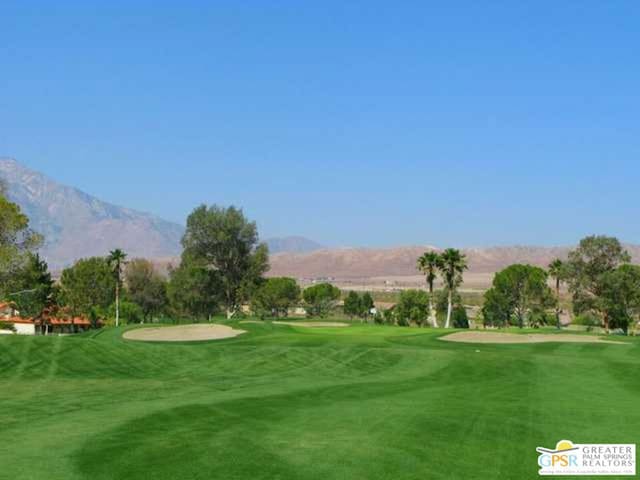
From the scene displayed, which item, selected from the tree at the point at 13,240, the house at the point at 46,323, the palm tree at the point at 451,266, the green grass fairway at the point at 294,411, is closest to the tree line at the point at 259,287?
the palm tree at the point at 451,266

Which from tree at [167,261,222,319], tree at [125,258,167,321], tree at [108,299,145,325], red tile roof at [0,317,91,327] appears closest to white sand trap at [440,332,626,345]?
tree at [167,261,222,319]

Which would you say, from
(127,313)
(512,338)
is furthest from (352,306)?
(512,338)

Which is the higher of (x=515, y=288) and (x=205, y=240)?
(x=205, y=240)

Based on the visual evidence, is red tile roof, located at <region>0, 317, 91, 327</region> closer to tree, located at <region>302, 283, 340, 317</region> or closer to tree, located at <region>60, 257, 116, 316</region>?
tree, located at <region>60, 257, 116, 316</region>

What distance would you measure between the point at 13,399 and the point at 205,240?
98045 millimetres

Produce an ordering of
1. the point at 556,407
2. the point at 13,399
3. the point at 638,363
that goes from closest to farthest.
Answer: the point at 556,407 → the point at 13,399 → the point at 638,363

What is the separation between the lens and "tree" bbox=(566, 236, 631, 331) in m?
112

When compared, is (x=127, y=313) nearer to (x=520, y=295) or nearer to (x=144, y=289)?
(x=144, y=289)

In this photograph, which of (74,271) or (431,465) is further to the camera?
(74,271)

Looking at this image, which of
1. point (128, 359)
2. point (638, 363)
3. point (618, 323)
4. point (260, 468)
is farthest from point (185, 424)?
point (618, 323)

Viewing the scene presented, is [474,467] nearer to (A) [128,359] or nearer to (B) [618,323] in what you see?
(A) [128,359]

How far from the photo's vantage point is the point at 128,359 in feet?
135

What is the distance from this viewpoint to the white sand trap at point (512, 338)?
2443 inches

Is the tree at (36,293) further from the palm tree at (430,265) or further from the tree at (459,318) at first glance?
the tree at (459,318)
